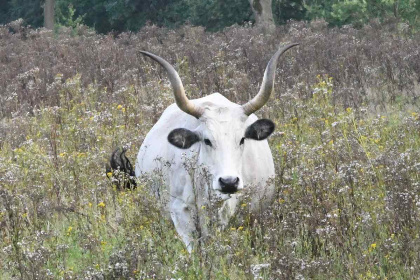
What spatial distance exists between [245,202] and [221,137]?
56cm

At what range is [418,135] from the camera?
345 inches

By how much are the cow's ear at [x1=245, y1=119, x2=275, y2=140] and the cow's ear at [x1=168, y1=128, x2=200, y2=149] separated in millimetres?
424

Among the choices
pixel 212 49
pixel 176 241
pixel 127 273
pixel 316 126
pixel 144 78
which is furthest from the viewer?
pixel 212 49

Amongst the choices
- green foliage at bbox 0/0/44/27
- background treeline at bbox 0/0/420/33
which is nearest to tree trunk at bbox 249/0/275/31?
background treeline at bbox 0/0/420/33

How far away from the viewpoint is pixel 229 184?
639 cm

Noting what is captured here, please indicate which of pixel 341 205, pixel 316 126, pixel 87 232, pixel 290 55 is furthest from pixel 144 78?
pixel 341 205

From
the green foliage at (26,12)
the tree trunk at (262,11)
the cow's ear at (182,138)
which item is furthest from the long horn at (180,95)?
the green foliage at (26,12)

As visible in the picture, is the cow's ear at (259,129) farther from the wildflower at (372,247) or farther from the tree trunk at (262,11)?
the tree trunk at (262,11)

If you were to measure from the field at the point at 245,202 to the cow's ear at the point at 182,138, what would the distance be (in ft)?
1.79

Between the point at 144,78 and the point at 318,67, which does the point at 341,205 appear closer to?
the point at 318,67

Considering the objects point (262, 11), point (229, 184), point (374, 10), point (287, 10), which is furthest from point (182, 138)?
point (287, 10)

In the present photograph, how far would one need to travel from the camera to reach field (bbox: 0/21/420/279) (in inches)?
226

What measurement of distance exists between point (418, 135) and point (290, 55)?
6.95 metres

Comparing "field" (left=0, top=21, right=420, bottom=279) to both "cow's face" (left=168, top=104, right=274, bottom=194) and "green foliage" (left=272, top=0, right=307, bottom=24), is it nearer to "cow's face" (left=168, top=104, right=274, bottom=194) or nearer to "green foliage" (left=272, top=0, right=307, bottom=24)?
"cow's face" (left=168, top=104, right=274, bottom=194)
